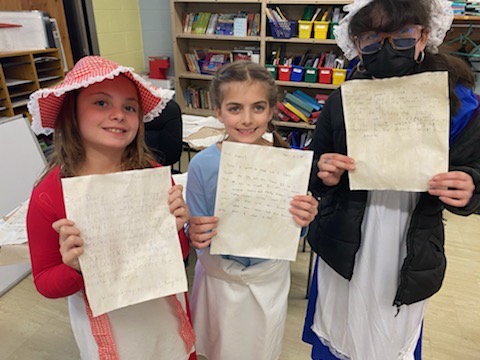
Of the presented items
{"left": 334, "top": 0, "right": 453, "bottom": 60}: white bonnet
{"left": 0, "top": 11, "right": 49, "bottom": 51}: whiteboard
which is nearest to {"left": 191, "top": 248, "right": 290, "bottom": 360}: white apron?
{"left": 334, "top": 0, "right": 453, "bottom": 60}: white bonnet

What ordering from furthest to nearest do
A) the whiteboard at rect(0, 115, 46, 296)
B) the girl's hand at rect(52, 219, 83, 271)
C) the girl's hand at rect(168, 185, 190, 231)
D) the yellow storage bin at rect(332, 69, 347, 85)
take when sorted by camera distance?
the yellow storage bin at rect(332, 69, 347, 85) → the whiteboard at rect(0, 115, 46, 296) → the girl's hand at rect(168, 185, 190, 231) → the girl's hand at rect(52, 219, 83, 271)

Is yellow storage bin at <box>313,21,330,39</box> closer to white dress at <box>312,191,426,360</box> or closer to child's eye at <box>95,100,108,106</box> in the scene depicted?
white dress at <box>312,191,426,360</box>

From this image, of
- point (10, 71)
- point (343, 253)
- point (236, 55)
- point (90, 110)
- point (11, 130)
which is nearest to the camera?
point (90, 110)

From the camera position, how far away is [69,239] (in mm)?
729

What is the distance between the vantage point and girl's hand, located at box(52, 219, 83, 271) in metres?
0.73

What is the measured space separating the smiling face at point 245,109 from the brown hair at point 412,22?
1.02 feet

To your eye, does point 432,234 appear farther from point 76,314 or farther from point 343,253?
point 76,314

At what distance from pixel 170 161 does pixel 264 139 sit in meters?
1.33

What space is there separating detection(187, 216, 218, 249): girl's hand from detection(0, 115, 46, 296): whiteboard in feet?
5.94

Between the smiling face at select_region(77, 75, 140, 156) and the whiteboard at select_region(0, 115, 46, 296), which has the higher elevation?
the smiling face at select_region(77, 75, 140, 156)

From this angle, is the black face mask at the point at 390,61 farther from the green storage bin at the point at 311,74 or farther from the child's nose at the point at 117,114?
the green storage bin at the point at 311,74

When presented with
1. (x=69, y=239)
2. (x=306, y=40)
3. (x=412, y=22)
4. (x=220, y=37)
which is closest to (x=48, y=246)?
(x=69, y=239)

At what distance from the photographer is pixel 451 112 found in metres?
0.89

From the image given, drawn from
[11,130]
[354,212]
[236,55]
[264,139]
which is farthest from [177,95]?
[354,212]
